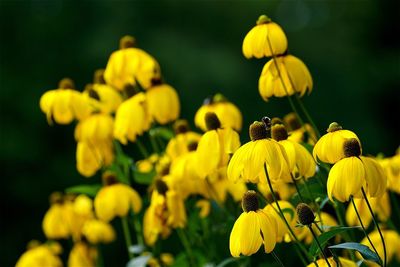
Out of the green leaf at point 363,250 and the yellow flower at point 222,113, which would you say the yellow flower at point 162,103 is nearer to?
the yellow flower at point 222,113

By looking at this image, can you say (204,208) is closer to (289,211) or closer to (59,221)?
(59,221)

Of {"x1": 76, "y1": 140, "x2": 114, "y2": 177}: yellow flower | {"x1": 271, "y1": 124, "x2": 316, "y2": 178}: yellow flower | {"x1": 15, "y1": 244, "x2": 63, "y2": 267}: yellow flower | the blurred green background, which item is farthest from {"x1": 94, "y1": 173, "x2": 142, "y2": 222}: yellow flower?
the blurred green background

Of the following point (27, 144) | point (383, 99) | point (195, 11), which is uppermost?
point (195, 11)

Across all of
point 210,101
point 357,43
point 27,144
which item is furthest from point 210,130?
point 357,43

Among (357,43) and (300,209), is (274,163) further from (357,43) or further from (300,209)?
(357,43)

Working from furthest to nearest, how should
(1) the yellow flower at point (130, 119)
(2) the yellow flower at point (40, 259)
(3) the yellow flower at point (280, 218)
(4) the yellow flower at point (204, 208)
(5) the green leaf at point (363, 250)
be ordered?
(2) the yellow flower at point (40, 259)
(4) the yellow flower at point (204, 208)
(1) the yellow flower at point (130, 119)
(3) the yellow flower at point (280, 218)
(5) the green leaf at point (363, 250)

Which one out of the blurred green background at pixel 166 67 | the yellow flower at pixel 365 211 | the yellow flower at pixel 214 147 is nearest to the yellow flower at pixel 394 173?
the yellow flower at pixel 365 211

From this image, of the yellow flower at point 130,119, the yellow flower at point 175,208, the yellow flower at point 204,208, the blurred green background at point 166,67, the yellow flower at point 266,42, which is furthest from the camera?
the blurred green background at point 166,67
